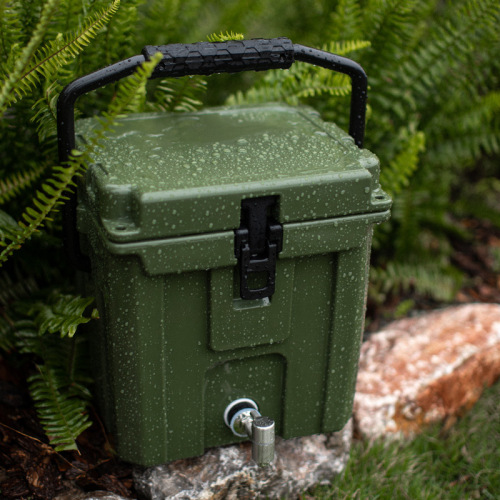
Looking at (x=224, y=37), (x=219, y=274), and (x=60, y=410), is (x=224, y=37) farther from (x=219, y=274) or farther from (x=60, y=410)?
(x=60, y=410)

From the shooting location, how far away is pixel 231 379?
2127 millimetres

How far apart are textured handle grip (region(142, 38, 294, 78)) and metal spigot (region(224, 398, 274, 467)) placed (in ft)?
3.52

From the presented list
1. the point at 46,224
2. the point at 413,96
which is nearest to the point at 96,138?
the point at 46,224

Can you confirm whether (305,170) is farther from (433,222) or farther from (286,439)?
(433,222)

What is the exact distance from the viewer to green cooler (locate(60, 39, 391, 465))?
1.77m

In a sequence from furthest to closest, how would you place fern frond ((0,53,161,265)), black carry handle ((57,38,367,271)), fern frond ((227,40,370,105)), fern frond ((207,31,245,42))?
fern frond ((227,40,370,105)) → fern frond ((207,31,245,42)) → black carry handle ((57,38,367,271)) → fern frond ((0,53,161,265))

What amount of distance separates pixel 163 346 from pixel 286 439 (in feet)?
2.35

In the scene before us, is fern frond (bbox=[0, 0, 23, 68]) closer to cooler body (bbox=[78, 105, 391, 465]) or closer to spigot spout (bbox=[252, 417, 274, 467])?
cooler body (bbox=[78, 105, 391, 465])

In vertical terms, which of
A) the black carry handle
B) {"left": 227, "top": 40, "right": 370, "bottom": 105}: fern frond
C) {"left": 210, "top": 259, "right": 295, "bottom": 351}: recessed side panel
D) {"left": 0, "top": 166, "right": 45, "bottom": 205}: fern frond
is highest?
the black carry handle

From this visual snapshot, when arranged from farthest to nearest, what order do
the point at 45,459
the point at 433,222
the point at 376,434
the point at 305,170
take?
the point at 433,222 < the point at 376,434 < the point at 45,459 < the point at 305,170

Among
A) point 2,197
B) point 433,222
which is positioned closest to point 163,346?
point 2,197

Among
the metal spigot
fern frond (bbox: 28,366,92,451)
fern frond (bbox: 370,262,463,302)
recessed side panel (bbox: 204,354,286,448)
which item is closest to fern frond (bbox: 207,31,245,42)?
recessed side panel (bbox: 204,354,286,448)

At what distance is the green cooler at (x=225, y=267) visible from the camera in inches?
69.8

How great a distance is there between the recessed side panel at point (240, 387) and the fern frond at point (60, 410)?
417 millimetres
